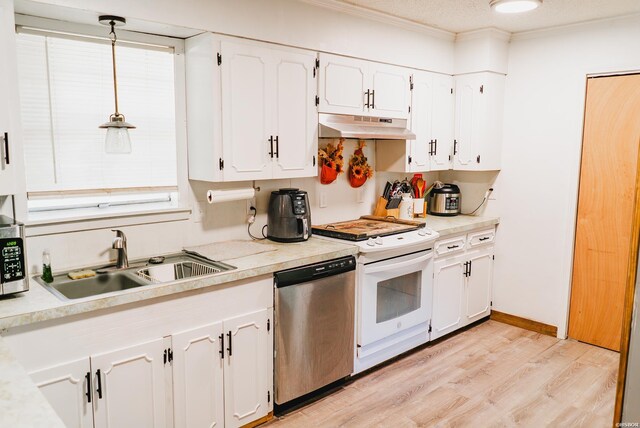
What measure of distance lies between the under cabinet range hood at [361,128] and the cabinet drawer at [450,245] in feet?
2.76

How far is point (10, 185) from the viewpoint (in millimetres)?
2066

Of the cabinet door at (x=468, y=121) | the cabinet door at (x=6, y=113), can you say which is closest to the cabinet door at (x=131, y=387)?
the cabinet door at (x=6, y=113)

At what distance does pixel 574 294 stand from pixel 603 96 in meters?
1.57

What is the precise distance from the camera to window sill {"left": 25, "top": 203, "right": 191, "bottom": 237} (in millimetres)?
2414

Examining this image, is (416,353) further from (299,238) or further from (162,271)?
(162,271)

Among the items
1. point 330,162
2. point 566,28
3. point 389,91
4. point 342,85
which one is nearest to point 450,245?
point 330,162

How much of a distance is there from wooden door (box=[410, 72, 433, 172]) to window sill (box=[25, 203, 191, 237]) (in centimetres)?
191

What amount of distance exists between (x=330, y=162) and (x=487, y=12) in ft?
5.07

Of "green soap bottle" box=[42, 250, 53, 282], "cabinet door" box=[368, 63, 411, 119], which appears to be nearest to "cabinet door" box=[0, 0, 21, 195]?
"green soap bottle" box=[42, 250, 53, 282]

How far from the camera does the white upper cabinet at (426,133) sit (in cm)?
388

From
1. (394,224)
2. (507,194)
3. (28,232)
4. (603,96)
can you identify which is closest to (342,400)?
(394,224)

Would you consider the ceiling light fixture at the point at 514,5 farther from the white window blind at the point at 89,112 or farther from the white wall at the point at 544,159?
the white window blind at the point at 89,112

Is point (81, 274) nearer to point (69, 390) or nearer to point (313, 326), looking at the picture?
point (69, 390)

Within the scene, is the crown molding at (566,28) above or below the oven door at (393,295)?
above
